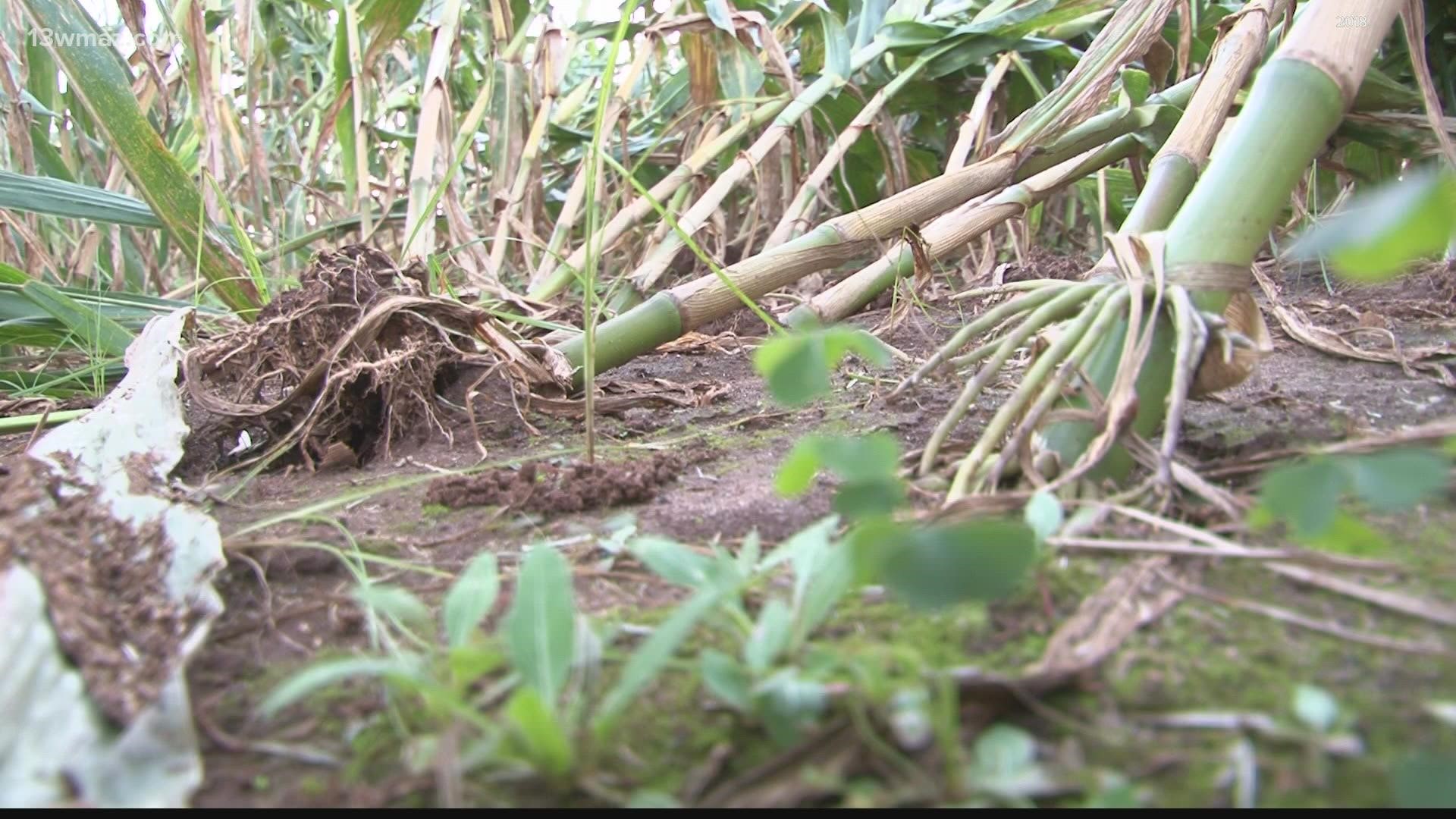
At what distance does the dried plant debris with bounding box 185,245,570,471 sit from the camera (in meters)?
1.32

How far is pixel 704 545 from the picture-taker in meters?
0.88

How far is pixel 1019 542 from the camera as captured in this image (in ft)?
1.77

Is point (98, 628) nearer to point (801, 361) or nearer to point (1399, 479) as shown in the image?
point (801, 361)

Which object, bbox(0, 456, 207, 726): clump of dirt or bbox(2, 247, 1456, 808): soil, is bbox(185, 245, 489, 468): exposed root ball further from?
bbox(0, 456, 207, 726): clump of dirt

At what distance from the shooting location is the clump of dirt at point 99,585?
60 cm

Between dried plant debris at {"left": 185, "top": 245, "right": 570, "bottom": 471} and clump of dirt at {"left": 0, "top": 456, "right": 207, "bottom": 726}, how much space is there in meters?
0.47

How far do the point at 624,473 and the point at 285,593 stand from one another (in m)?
0.35

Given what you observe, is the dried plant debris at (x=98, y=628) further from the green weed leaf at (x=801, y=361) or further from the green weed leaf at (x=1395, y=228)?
the green weed leaf at (x=1395, y=228)

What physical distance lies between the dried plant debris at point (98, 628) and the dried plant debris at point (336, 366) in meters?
0.35

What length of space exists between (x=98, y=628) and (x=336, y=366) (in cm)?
73

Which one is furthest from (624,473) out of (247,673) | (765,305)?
(765,305)

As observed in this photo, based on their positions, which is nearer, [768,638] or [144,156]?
[768,638]

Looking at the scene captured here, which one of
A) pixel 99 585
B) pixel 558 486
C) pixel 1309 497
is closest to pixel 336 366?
pixel 558 486

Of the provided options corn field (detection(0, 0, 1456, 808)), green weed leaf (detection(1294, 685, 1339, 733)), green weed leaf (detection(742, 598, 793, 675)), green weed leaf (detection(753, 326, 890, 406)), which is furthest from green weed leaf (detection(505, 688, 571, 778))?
green weed leaf (detection(1294, 685, 1339, 733))
